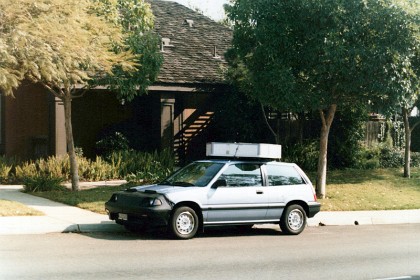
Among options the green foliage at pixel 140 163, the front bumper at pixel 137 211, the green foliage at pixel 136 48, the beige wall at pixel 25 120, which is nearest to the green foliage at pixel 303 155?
the green foliage at pixel 140 163

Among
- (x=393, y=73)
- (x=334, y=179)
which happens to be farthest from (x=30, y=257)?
(x=334, y=179)

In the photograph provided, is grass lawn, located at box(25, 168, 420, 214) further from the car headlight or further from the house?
the house

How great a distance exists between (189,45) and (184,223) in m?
16.2

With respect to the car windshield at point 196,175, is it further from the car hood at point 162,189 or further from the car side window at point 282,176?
the car side window at point 282,176

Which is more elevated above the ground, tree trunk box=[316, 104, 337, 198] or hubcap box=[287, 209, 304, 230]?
tree trunk box=[316, 104, 337, 198]

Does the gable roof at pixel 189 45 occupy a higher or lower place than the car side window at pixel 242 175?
higher

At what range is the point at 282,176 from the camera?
14.9m

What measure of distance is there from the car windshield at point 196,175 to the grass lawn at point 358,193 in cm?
243

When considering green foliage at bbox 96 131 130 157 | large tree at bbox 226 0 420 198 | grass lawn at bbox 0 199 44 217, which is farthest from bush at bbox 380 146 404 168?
grass lawn at bbox 0 199 44 217

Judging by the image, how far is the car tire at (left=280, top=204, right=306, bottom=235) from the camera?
48.1ft

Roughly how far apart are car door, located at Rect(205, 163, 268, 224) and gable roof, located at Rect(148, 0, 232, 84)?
1082 centimetres

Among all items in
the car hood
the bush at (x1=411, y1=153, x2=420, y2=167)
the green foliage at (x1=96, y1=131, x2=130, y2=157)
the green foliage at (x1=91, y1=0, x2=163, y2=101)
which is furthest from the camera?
the bush at (x1=411, y1=153, x2=420, y2=167)

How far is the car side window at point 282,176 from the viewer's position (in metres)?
14.7

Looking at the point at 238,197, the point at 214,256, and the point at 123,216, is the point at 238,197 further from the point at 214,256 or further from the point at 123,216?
the point at 214,256
